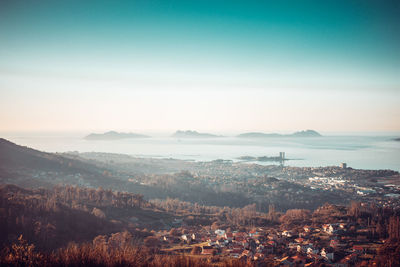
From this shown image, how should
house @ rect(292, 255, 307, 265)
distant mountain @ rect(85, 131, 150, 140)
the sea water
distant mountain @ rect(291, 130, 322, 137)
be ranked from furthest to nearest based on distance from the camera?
distant mountain @ rect(291, 130, 322, 137)
distant mountain @ rect(85, 131, 150, 140)
the sea water
house @ rect(292, 255, 307, 265)

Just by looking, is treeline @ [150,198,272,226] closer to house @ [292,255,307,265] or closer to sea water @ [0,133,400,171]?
house @ [292,255,307,265]

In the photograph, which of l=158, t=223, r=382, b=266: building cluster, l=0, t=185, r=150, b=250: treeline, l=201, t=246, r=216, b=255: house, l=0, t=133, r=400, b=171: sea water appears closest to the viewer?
l=158, t=223, r=382, b=266: building cluster

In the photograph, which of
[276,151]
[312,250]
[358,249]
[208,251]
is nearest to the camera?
[312,250]

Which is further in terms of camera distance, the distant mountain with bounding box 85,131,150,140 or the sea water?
the distant mountain with bounding box 85,131,150,140

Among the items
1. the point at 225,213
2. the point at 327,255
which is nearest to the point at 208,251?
the point at 327,255

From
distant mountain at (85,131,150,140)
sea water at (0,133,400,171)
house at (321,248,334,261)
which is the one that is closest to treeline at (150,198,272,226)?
house at (321,248,334,261)

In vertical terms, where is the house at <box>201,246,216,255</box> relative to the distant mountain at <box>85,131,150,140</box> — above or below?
below

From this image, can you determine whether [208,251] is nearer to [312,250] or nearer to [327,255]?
[312,250]

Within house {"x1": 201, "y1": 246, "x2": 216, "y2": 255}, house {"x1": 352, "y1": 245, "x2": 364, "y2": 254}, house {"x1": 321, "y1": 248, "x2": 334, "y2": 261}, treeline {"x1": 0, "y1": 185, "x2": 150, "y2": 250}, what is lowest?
treeline {"x1": 0, "y1": 185, "x2": 150, "y2": 250}

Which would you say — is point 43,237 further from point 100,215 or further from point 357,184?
point 357,184

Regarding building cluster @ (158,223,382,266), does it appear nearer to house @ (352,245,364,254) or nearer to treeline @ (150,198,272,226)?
house @ (352,245,364,254)

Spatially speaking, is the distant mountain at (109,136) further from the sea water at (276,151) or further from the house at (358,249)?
the house at (358,249)

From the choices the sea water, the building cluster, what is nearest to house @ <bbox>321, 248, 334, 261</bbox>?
the building cluster

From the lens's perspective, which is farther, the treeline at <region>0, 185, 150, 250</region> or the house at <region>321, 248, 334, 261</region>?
the treeline at <region>0, 185, 150, 250</region>
